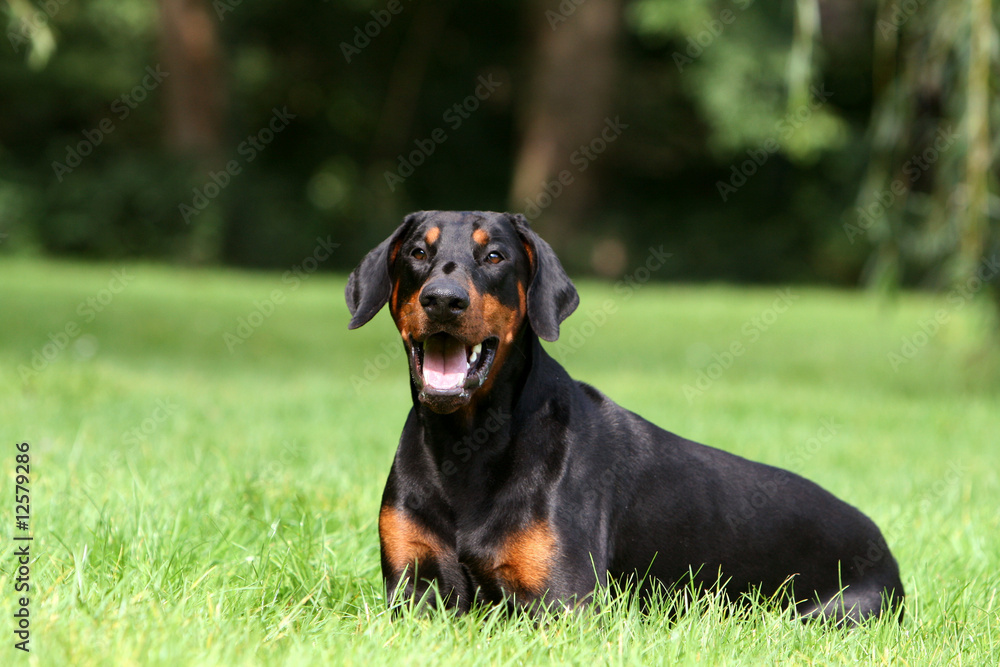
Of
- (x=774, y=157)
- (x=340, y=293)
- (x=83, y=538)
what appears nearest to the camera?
(x=83, y=538)

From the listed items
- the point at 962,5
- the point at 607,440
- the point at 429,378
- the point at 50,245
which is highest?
the point at 962,5

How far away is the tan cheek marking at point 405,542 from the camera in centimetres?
318

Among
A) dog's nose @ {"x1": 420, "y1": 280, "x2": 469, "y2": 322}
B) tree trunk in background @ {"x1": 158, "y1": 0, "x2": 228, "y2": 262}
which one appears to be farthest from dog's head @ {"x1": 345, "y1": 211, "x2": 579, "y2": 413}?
tree trunk in background @ {"x1": 158, "y1": 0, "x2": 228, "y2": 262}

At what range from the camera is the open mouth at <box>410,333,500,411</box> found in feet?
10.3

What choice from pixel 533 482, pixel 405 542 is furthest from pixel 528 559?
pixel 405 542

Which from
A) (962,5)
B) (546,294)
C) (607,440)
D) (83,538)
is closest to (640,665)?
(607,440)

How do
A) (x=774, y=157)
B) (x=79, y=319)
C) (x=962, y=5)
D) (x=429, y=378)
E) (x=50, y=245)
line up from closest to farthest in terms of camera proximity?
(x=429, y=378), (x=962, y=5), (x=79, y=319), (x=50, y=245), (x=774, y=157)

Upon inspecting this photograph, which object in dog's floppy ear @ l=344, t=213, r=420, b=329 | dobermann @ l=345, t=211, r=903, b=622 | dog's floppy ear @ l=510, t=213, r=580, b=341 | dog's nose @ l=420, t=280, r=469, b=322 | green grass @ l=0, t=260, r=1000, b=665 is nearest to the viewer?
green grass @ l=0, t=260, r=1000, b=665

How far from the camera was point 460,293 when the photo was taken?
3.02 meters

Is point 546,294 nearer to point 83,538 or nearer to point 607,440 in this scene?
point 607,440

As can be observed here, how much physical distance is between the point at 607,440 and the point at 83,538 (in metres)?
1.83

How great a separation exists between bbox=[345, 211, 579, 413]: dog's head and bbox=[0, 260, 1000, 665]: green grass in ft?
2.41

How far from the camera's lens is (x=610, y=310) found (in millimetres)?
14578

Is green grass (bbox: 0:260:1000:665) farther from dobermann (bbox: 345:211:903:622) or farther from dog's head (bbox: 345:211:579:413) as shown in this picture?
dog's head (bbox: 345:211:579:413)
